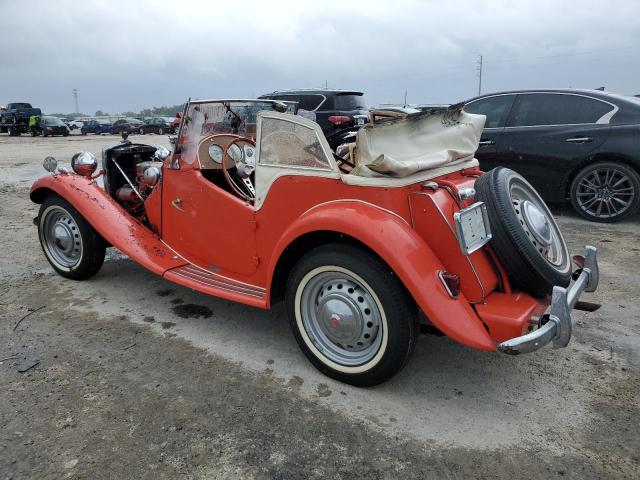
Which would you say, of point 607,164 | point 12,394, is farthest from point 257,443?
point 607,164

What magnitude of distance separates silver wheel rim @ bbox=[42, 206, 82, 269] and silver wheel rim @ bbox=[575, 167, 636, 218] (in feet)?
19.4

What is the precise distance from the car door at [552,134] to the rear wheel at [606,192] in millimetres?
191

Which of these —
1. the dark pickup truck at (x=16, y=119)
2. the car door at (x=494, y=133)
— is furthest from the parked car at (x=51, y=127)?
the car door at (x=494, y=133)

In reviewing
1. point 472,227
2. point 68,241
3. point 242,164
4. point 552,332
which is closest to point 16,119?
point 68,241

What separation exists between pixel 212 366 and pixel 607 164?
215 inches

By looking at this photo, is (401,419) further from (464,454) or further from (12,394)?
(12,394)

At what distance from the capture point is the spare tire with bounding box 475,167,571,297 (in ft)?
8.34

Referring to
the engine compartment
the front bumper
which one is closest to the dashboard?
the engine compartment

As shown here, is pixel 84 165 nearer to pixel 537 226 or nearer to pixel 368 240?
pixel 368 240

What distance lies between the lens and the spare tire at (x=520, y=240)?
2.54m

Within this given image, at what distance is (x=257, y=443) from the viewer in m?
2.32

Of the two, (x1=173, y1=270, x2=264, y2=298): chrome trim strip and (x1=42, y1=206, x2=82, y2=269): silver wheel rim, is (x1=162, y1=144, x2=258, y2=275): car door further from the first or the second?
(x1=42, y1=206, x2=82, y2=269): silver wheel rim

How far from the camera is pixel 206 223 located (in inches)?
137

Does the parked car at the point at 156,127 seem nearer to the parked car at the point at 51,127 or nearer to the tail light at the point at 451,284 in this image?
the parked car at the point at 51,127
